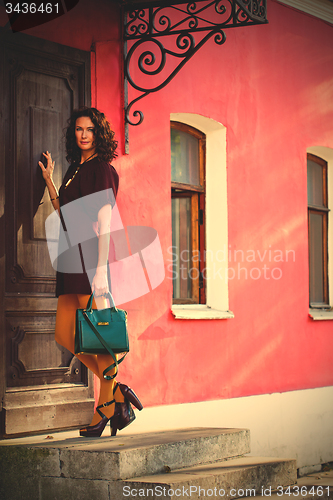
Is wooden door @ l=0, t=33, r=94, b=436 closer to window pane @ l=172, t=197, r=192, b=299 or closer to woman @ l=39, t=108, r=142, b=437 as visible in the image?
woman @ l=39, t=108, r=142, b=437

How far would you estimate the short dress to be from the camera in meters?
4.05

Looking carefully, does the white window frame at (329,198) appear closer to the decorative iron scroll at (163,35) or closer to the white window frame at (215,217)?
the white window frame at (215,217)

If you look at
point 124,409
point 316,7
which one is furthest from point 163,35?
point 316,7

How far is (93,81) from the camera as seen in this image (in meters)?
5.16

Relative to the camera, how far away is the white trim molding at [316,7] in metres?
7.39

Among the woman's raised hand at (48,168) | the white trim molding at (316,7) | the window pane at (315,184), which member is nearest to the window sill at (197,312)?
the woman's raised hand at (48,168)

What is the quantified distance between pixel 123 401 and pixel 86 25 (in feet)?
9.78

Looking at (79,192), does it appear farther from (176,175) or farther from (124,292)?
(176,175)

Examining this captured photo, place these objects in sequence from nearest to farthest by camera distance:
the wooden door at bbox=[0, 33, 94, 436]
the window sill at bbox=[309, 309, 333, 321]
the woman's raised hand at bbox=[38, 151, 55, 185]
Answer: the wooden door at bbox=[0, 33, 94, 436]
the woman's raised hand at bbox=[38, 151, 55, 185]
the window sill at bbox=[309, 309, 333, 321]

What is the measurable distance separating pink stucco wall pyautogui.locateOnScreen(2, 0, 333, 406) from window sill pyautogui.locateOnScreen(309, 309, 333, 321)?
0.09 meters

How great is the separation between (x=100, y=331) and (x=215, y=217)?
9.35ft

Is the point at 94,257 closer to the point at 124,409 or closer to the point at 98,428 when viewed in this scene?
the point at 124,409

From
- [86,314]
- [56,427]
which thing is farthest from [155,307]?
[86,314]

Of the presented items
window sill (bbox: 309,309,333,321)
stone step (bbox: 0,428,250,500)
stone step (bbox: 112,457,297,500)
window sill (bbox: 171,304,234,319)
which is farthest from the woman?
window sill (bbox: 309,309,333,321)
